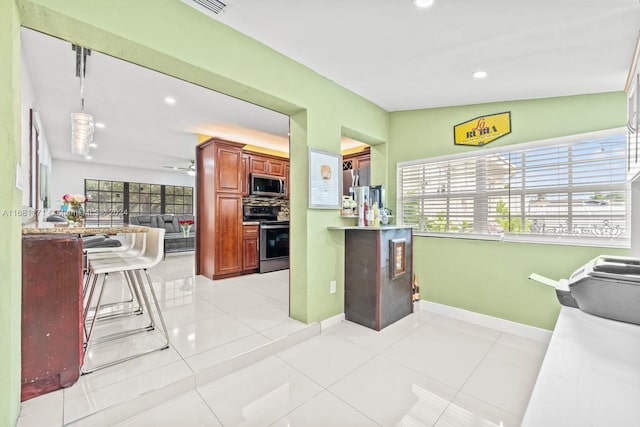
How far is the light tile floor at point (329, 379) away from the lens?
1558 mm

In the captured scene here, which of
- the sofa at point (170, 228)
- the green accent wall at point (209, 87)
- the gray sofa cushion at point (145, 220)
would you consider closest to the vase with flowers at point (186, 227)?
the sofa at point (170, 228)

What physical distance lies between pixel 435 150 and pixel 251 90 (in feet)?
6.98

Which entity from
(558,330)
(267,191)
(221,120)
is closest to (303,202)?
(558,330)

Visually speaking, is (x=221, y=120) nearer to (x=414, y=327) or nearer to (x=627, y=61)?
(x=414, y=327)

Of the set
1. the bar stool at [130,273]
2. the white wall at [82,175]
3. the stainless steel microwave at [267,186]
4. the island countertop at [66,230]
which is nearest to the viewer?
the island countertop at [66,230]

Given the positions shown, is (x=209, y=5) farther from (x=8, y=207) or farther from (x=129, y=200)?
(x=129, y=200)

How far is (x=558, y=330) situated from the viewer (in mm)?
1128

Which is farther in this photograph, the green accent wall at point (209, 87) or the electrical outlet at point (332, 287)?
the electrical outlet at point (332, 287)

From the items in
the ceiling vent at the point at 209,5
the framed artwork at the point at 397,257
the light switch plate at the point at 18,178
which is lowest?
the framed artwork at the point at 397,257

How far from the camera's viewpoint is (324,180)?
2.75 meters

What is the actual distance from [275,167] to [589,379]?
508 centimetres

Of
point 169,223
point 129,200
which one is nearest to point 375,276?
point 169,223

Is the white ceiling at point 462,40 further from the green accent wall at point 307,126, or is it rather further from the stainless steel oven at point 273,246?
the stainless steel oven at point 273,246

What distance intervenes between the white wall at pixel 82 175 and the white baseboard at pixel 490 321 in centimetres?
608
